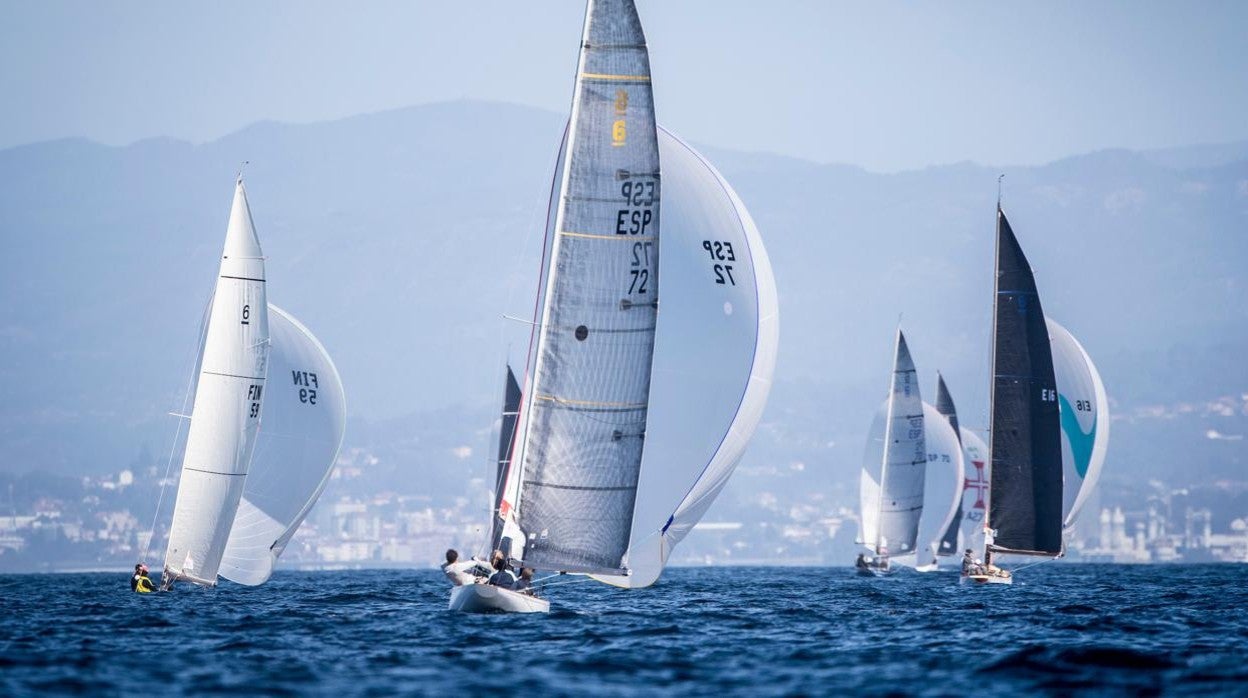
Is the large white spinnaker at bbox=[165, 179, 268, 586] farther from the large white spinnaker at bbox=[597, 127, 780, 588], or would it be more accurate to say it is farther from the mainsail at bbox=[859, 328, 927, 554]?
the mainsail at bbox=[859, 328, 927, 554]

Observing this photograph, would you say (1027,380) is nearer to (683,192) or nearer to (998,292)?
(998,292)

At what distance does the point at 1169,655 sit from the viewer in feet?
84.6

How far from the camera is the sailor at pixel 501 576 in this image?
2953 centimetres

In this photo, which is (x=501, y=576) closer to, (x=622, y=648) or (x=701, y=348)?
(x=622, y=648)

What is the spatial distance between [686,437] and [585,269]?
4.69 m

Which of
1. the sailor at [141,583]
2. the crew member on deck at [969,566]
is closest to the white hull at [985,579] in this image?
the crew member on deck at [969,566]

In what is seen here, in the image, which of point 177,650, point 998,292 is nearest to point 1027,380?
point 998,292

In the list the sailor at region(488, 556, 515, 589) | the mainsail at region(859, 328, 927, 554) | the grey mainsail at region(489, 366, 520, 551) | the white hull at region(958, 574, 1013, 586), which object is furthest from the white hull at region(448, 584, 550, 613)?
the mainsail at region(859, 328, 927, 554)

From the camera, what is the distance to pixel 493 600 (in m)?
29.7

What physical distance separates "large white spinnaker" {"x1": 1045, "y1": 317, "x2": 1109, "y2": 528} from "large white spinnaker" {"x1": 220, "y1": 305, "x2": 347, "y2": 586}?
2323cm

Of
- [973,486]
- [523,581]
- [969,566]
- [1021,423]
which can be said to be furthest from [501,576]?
[973,486]

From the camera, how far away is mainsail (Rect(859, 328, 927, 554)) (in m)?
73.5

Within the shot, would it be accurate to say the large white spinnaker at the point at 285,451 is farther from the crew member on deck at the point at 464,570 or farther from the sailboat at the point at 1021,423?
the sailboat at the point at 1021,423

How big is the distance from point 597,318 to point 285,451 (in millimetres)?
19446
